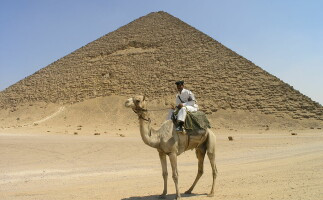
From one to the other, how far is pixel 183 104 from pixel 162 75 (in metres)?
37.4

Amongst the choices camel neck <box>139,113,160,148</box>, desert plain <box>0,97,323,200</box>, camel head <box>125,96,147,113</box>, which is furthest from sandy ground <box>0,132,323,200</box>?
camel head <box>125,96,147,113</box>

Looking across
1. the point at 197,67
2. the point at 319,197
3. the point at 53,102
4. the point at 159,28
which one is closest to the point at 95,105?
the point at 53,102

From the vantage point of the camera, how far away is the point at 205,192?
19.4 ft

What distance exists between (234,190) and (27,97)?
44302 mm

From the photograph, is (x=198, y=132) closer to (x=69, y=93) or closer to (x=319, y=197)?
(x=319, y=197)

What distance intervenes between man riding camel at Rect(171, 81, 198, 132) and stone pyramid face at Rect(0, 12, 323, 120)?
92.6 feet

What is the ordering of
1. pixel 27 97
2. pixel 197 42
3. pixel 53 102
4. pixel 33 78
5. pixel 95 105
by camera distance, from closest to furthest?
1. pixel 95 105
2. pixel 53 102
3. pixel 27 97
4. pixel 197 42
5. pixel 33 78

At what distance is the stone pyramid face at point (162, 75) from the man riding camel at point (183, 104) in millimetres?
28213

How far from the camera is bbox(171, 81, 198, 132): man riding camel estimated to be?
17.9 feet

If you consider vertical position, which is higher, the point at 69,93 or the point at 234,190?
the point at 69,93

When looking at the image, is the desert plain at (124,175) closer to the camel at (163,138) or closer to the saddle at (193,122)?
the camel at (163,138)

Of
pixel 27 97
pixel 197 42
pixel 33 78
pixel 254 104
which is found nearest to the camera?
pixel 254 104

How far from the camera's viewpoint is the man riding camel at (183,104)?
546cm

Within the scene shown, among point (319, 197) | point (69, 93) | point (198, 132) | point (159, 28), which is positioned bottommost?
point (319, 197)
